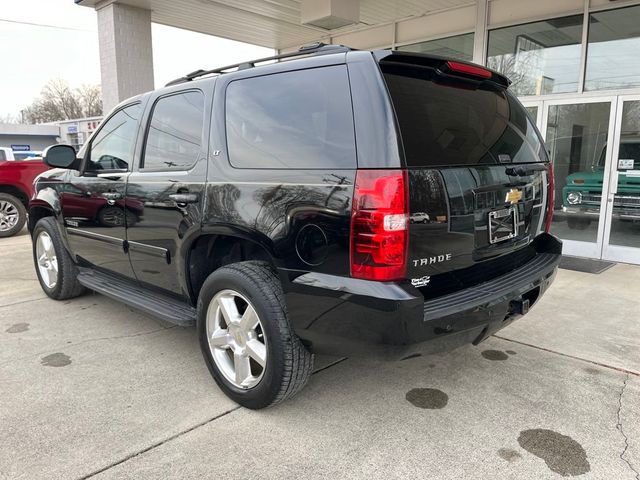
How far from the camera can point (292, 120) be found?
263cm

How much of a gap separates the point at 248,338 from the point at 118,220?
167 centimetres

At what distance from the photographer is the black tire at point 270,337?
2.56 m

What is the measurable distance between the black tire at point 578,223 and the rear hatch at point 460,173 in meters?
4.71

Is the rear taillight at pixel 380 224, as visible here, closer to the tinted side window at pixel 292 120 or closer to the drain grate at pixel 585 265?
the tinted side window at pixel 292 120

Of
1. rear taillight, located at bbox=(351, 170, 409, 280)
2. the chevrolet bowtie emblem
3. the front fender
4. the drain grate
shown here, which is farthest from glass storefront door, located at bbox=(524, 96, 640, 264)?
the front fender

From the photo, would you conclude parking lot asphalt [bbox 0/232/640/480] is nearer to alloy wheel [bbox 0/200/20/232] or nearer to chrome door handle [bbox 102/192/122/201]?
chrome door handle [bbox 102/192/122/201]

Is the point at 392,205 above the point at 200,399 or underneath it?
above

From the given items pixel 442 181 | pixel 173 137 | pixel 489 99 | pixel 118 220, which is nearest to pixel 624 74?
→ pixel 489 99

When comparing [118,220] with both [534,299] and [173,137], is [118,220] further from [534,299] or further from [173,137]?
[534,299]

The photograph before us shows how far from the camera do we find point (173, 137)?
3.41 meters

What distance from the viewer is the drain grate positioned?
639 centimetres

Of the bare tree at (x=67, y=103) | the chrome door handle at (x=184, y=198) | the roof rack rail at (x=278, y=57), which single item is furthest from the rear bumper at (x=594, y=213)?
the bare tree at (x=67, y=103)

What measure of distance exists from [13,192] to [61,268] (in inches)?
236

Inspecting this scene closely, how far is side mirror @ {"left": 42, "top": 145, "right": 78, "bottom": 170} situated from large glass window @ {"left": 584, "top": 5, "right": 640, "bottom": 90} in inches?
264
